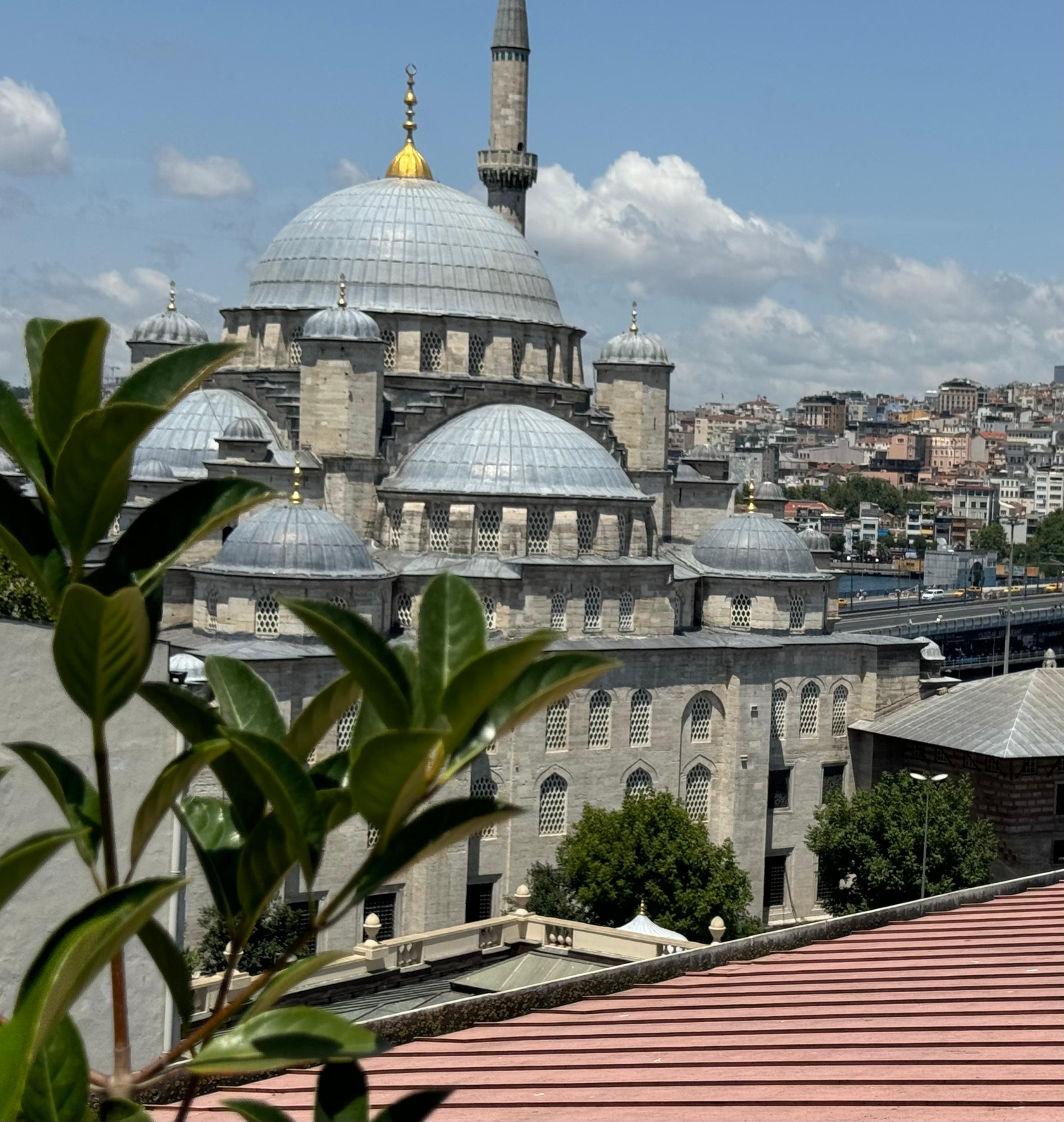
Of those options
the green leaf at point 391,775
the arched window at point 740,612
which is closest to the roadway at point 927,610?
the arched window at point 740,612

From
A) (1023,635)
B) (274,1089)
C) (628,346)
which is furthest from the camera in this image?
(1023,635)

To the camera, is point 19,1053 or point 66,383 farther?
point 66,383

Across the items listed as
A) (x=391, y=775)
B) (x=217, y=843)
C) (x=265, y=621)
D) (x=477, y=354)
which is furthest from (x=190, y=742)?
(x=477, y=354)

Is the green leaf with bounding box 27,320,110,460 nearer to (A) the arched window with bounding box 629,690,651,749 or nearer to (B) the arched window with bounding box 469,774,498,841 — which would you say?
(B) the arched window with bounding box 469,774,498,841

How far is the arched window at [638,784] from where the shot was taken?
1315 inches

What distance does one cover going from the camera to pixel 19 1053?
2.94m

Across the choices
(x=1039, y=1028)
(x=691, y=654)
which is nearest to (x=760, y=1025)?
(x=1039, y=1028)

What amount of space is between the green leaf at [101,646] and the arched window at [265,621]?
27.1 metres

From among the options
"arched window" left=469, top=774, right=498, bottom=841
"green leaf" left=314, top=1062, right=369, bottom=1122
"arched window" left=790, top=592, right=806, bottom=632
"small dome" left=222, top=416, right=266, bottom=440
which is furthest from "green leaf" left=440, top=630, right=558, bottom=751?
"arched window" left=790, top=592, right=806, bottom=632

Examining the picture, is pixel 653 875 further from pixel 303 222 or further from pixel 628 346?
pixel 303 222

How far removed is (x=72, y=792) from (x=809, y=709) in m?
33.7

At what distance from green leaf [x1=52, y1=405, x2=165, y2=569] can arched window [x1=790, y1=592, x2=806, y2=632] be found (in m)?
33.8

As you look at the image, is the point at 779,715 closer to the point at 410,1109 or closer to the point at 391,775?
the point at 410,1109

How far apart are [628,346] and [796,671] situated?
8.70m
